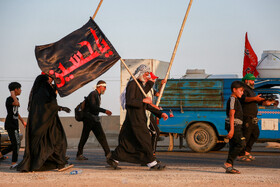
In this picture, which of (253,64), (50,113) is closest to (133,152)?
(50,113)

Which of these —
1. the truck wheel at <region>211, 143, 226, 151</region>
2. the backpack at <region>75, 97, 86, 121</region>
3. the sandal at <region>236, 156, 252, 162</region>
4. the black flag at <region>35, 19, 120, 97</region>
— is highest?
the black flag at <region>35, 19, 120, 97</region>

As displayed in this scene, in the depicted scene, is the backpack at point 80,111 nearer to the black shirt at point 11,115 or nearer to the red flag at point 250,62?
the black shirt at point 11,115

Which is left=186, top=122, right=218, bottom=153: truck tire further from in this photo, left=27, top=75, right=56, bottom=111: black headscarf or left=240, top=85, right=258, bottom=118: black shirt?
left=27, top=75, right=56, bottom=111: black headscarf

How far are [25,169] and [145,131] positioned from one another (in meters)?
2.13

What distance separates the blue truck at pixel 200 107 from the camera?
1630 centimetres

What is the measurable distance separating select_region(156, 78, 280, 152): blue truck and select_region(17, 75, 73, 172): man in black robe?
7.17 metres

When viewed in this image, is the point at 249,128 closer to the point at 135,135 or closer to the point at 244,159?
the point at 244,159

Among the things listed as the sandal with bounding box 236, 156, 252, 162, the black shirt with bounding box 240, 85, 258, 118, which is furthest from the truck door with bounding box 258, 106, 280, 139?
the black shirt with bounding box 240, 85, 258, 118

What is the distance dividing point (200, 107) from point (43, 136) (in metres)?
7.82

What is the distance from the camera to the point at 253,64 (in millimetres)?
17828

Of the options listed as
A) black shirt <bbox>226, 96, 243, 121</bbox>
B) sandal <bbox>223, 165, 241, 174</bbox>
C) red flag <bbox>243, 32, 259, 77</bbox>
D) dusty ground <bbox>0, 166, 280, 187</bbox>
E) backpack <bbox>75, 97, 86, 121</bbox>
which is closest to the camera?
dusty ground <bbox>0, 166, 280, 187</bbox>

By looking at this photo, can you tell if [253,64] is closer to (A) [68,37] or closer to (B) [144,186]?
(A) [68,37]

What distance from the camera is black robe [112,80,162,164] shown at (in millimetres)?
9562

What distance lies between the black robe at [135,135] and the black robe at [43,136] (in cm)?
103
